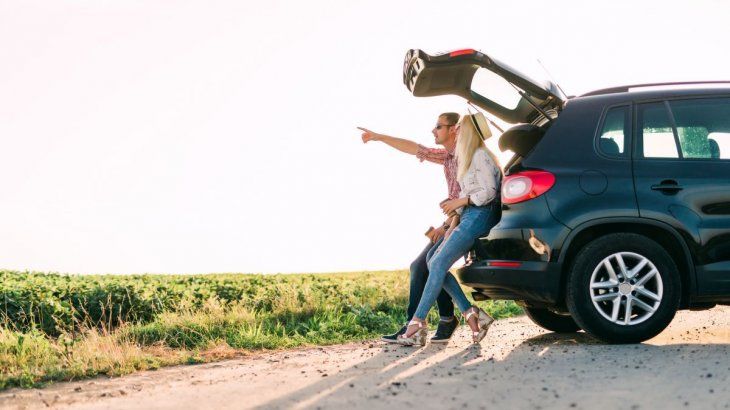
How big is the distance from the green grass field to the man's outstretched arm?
8.08ft

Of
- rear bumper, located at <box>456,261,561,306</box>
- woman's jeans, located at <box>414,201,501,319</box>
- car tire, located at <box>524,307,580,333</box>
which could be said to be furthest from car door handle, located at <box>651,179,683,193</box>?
car tire, located at <box>524,307,580,333</box>

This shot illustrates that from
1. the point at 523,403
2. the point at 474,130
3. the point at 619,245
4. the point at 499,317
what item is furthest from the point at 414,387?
the point at 499,317

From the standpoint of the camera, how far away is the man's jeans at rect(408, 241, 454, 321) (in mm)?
8320

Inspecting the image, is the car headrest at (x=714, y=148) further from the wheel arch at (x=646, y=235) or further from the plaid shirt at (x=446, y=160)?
the plaid shirt at (x=446, y=160)

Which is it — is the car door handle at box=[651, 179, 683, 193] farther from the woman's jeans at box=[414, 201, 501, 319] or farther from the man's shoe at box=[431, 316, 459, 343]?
the man's shoe at box=[431, 316, 459, 343]

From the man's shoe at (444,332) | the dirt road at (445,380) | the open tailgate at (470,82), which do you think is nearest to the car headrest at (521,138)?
the open tailgate at (470,82)

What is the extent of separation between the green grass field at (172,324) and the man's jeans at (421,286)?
64.0 inches

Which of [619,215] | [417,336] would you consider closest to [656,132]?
[619,215]

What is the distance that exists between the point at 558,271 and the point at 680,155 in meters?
1.52

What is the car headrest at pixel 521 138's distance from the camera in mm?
7480

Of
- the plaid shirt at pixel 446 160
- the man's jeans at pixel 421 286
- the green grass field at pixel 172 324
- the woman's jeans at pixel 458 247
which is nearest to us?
the woman's jeans at pixel 458 247

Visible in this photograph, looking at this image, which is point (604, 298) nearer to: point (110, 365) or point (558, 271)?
point (558, 271)

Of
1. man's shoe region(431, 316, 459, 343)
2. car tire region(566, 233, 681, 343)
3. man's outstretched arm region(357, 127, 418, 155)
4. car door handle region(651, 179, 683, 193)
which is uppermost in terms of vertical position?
man's outstretched arm region(357, 127, 418, 155)

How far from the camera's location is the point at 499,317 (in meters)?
12.0
